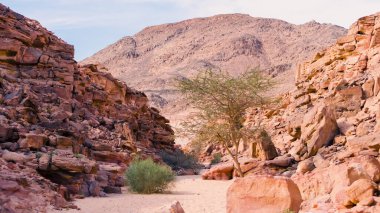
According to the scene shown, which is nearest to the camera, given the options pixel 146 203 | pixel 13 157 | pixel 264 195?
pixel 264 195

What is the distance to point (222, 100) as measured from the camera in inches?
875

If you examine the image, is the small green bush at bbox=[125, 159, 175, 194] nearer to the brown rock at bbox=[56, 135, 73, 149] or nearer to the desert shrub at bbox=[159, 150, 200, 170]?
the brown rock at bbox=[56, 135, 73, 149]

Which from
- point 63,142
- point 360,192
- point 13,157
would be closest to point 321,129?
point 63,142

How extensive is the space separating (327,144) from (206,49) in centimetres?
10478

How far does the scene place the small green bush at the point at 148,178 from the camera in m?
16.3

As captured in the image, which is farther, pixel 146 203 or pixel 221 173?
pixel 221 173

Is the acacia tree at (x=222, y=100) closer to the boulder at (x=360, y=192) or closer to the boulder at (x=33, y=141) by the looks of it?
the boulder at (x=33, y=141)

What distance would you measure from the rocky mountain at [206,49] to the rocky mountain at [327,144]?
5600 cm

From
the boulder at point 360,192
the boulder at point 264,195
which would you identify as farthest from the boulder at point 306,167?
the boulder at point 360,192

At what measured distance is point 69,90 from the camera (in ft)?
78.2

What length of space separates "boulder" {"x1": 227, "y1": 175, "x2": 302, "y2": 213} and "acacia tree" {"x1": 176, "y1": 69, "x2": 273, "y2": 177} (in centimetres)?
1296

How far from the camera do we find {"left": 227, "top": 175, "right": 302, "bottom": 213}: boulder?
318 inches

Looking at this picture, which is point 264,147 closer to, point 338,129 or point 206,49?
point 338,129

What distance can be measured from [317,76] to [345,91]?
247 inches
